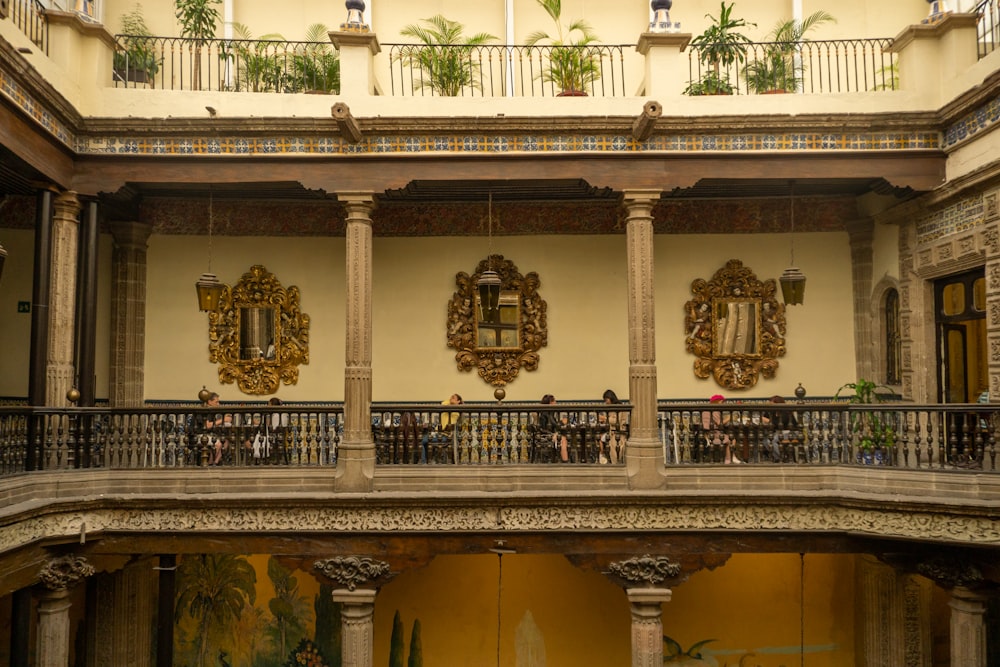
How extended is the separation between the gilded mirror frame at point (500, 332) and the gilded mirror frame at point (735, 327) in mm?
2119

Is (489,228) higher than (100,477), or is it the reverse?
(489,228)

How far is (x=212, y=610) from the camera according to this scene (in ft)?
33.8

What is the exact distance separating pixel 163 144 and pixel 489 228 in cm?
414

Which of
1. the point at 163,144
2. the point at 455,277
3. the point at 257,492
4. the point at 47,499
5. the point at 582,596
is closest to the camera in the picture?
the point at 47,499

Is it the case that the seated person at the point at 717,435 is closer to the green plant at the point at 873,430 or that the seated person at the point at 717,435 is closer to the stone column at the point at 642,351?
the stone column at the point at 642,351

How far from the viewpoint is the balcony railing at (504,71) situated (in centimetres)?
951

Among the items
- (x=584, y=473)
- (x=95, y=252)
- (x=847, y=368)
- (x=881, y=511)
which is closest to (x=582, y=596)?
(x=584, y=473)

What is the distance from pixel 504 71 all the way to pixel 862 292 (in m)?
5.81

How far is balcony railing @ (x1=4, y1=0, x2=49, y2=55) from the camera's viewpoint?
25.9ft

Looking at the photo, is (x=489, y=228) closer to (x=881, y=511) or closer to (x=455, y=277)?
(x=455, y=277)

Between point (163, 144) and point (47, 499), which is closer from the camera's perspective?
point (47, 499)

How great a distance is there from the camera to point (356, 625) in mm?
7703

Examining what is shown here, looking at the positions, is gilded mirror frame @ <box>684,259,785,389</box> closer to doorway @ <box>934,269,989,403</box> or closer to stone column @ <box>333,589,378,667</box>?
doorway @ <box>934,269,989,403</box>

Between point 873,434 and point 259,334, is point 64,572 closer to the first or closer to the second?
point 259,334
